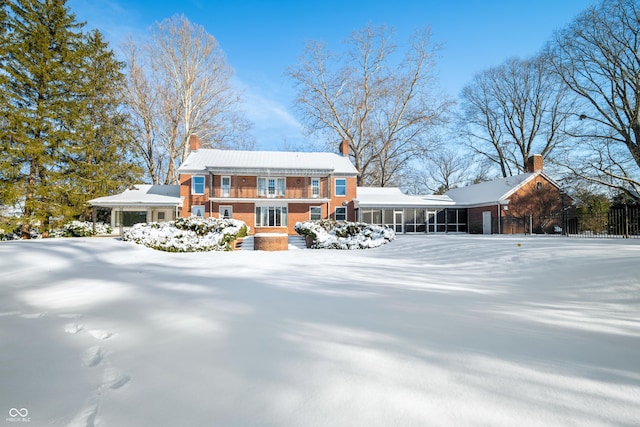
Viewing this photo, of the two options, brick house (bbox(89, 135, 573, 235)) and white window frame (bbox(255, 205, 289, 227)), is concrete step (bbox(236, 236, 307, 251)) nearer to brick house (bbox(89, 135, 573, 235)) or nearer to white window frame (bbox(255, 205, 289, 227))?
white window frame (bbox(255, 205, 289, 227))

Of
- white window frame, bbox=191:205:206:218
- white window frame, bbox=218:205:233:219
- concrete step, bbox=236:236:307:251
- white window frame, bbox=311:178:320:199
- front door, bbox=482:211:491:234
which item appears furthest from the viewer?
white window frame, bbox=311:178:320:199

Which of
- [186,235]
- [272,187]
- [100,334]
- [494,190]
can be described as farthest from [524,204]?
[100,334]

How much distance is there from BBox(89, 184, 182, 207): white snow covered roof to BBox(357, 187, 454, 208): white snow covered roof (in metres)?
14.9

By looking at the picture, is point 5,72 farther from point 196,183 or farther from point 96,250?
point 96,250

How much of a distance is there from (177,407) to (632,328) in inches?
190

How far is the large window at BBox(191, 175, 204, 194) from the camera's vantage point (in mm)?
23531

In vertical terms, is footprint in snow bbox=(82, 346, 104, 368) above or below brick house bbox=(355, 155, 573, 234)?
below

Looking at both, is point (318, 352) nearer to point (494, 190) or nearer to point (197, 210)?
point (197, 210)

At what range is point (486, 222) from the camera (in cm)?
2478

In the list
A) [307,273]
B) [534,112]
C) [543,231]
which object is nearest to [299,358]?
[307,273]

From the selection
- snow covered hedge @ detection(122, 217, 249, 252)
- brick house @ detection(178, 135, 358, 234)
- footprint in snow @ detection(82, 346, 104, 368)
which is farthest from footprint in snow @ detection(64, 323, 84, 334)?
brick house @ detection(178, 135, 358, 234)

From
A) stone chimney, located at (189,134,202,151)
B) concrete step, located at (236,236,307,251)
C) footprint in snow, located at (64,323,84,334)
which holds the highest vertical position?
stone chimney, located at (189,134,202,151)

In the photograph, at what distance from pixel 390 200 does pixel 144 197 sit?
19.8 metres

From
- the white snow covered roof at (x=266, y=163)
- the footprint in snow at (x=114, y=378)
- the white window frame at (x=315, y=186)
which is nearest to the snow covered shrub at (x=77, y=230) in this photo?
the white snow covered roof at (x=266, y=163)
